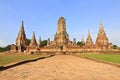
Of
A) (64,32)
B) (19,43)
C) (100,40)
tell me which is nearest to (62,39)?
(64,32)

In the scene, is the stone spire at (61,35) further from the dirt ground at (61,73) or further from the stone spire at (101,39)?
the dirt ground at (61,73)

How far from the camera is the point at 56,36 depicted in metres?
55.5

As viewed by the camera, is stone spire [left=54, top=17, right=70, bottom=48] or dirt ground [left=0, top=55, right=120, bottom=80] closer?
dirt ground [left=0, top=55, right=120, bottom=80]

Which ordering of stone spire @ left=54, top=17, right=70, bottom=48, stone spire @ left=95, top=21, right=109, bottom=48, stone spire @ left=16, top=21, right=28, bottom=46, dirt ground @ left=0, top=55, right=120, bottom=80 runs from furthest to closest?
stone spire @ left=16, top=21, right=28, bottom=46 < stone spire @ left=95, top=21, right=109, bottom=48 < stone spire @ left=54, top=17, right=70, bottom=48 < dirt ground @ left=0, top=55, right=120, bottom=80

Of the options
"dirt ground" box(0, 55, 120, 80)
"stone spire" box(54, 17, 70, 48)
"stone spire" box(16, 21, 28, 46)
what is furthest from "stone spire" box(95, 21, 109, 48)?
"dirt ground" box(0, 55, 120, 80)

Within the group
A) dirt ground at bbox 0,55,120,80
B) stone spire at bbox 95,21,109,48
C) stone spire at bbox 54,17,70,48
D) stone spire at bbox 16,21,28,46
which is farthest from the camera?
stone spire at bbox 16,21,28,46

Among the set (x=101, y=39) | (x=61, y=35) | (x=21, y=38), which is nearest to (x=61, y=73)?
(x=61, y=35)

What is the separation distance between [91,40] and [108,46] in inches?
495

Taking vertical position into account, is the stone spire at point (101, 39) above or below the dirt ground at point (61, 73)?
above

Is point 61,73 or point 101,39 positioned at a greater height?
point 101,39

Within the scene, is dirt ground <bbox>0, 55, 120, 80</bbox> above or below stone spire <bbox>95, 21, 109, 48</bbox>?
below

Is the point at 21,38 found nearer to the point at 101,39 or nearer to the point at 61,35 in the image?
the point at 61,35

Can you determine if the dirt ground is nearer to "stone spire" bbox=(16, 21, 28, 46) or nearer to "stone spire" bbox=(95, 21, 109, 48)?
"stone spire" bbox=(95, 21, 109, 48)

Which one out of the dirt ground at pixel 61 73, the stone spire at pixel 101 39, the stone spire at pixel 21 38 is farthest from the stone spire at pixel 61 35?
the dirt ground at pixel 61 73
